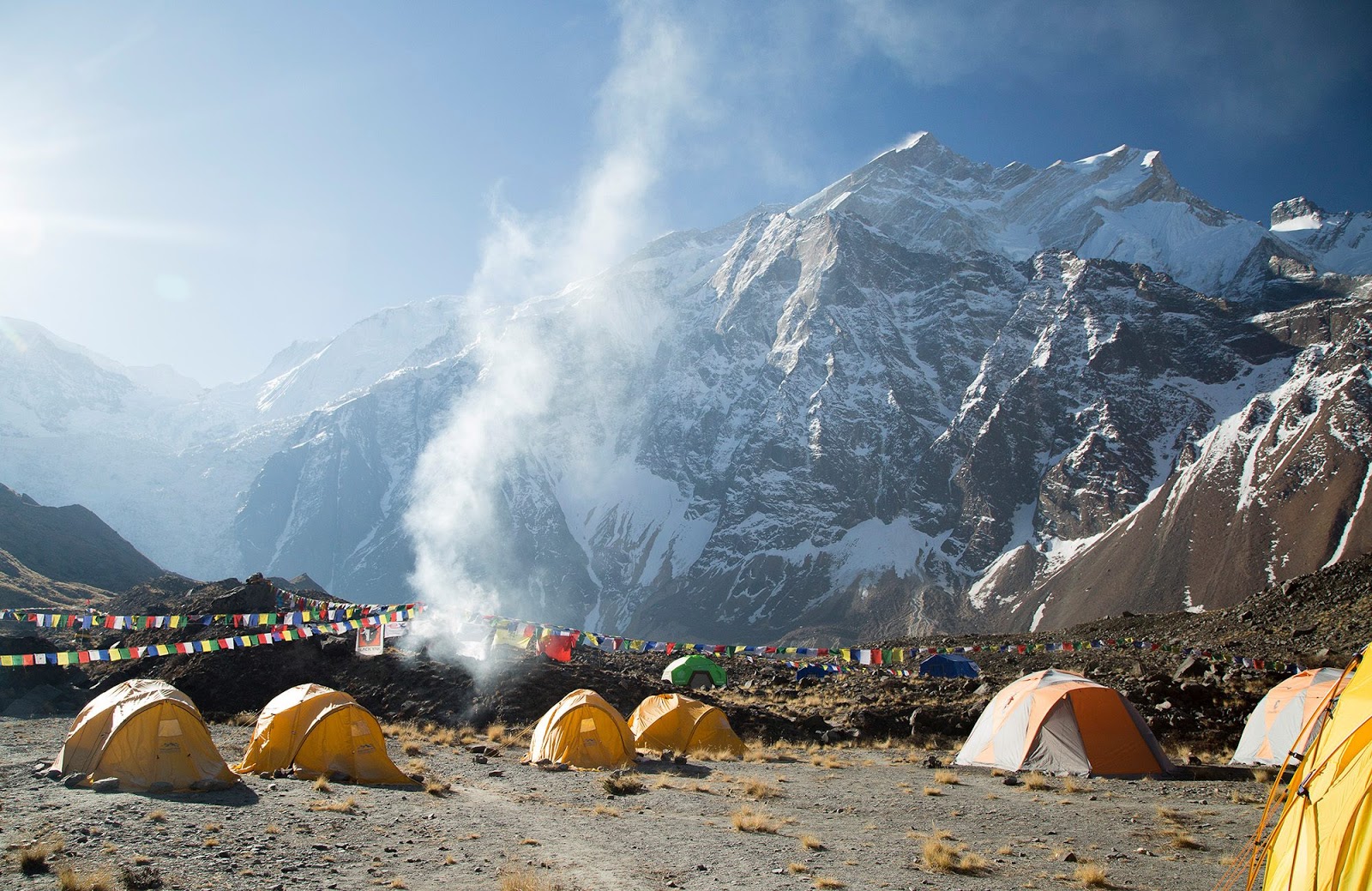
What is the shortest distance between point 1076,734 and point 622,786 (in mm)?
10664

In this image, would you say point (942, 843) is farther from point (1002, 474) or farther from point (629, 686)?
point (1002, 474)

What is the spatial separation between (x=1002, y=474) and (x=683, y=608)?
67519mm

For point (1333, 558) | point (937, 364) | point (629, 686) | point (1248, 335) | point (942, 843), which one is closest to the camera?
point (942, 843)

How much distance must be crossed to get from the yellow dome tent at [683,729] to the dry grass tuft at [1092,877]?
588 inches

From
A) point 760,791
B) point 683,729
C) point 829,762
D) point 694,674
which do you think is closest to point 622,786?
point 760,791

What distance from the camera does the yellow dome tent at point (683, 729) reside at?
25.1 metres

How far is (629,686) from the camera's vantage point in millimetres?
34375

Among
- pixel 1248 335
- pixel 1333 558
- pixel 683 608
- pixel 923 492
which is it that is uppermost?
pixel 1248 335

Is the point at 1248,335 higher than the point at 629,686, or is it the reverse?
the point at 1248,335

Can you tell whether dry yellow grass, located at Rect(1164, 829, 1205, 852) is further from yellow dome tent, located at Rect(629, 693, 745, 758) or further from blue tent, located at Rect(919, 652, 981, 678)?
blue tent, located at Rect(919, 652, 981, 678)

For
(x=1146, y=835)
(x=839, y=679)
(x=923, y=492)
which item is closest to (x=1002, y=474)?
(x=923, y=492)

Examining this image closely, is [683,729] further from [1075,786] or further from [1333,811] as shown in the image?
[1333,811]

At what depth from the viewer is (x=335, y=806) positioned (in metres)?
15.4

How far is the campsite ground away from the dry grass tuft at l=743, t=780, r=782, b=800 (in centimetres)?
6
